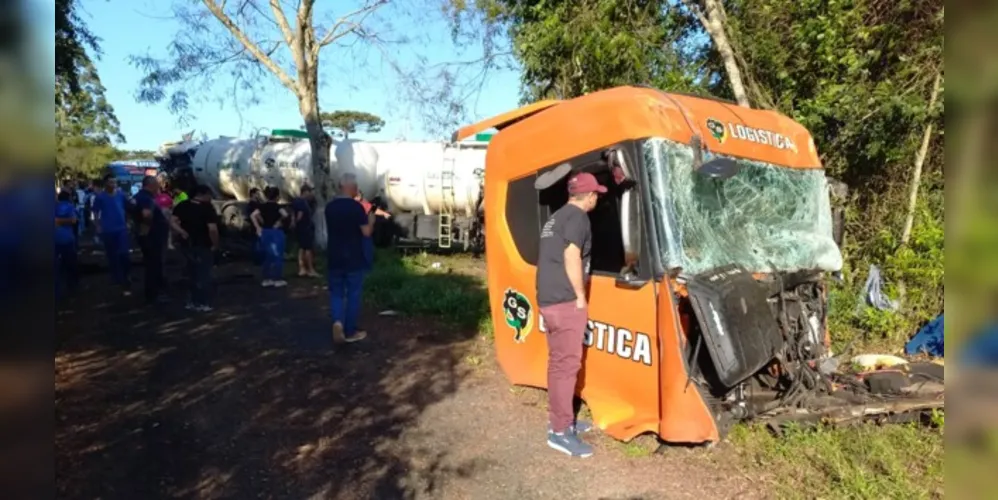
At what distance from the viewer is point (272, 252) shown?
39.9 feet

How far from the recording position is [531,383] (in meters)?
6.23

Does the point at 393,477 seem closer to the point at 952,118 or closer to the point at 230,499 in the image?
the point at 230,499

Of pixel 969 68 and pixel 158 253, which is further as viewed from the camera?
pixel 158 253

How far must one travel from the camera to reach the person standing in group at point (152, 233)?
32.0ft

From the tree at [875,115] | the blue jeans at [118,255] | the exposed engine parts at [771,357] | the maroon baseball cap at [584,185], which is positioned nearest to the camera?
the exposed engine parts at [771,357]

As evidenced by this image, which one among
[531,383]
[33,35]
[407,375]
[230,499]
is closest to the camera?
[33,35]

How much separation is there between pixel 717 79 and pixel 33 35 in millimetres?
11092

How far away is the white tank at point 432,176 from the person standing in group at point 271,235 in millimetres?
6192

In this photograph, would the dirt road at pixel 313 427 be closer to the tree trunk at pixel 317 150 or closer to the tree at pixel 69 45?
the tree at pixel 69 45

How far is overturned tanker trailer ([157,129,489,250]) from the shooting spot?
17.6 m

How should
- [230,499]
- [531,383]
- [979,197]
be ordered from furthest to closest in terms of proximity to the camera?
[531,383], [230,499], [979,197]

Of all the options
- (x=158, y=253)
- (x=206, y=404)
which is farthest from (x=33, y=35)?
(x=158, y=253)

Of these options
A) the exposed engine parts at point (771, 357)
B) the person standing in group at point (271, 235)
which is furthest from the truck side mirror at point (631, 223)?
the person standing in group at point (271, 235)

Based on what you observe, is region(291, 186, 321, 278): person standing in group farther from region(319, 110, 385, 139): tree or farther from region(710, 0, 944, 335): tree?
region(319, 110, 385, 139): tree
